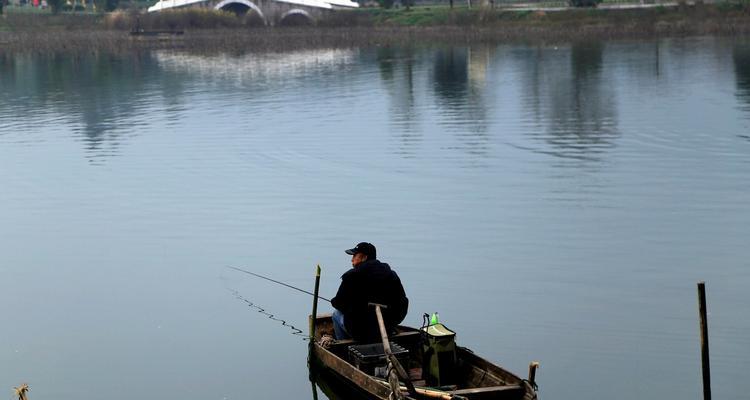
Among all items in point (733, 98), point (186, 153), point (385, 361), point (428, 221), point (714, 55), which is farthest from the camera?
point (714, 55)

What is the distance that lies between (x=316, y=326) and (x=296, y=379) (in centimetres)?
94

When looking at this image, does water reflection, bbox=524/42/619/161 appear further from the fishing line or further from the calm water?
the fishing line

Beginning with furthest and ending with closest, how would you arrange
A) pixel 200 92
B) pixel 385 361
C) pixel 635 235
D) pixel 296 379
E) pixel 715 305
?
pixel 200 92
pixel 635 235
pixel 715 305
pixel 296 379
pixel 385 361

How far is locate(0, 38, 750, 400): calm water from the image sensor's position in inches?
824

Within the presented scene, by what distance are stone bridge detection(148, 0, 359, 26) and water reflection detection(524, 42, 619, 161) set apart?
56.0 meters

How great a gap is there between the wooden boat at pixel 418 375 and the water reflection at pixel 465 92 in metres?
22.5

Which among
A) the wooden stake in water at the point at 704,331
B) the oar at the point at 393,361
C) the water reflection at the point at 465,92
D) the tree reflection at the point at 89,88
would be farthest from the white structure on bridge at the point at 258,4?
the wooden stake in water at the point at 704,331

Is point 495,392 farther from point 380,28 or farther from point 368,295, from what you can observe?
point 380,28

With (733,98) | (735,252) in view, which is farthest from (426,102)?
(735,252)

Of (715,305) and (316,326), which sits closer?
(316,326)

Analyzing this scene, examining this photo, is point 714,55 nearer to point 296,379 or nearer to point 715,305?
point 715,305

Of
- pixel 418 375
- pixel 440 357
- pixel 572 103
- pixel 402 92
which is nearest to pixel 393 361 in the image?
pixel 440 357

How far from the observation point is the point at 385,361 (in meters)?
17.8

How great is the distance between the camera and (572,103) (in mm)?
55188
